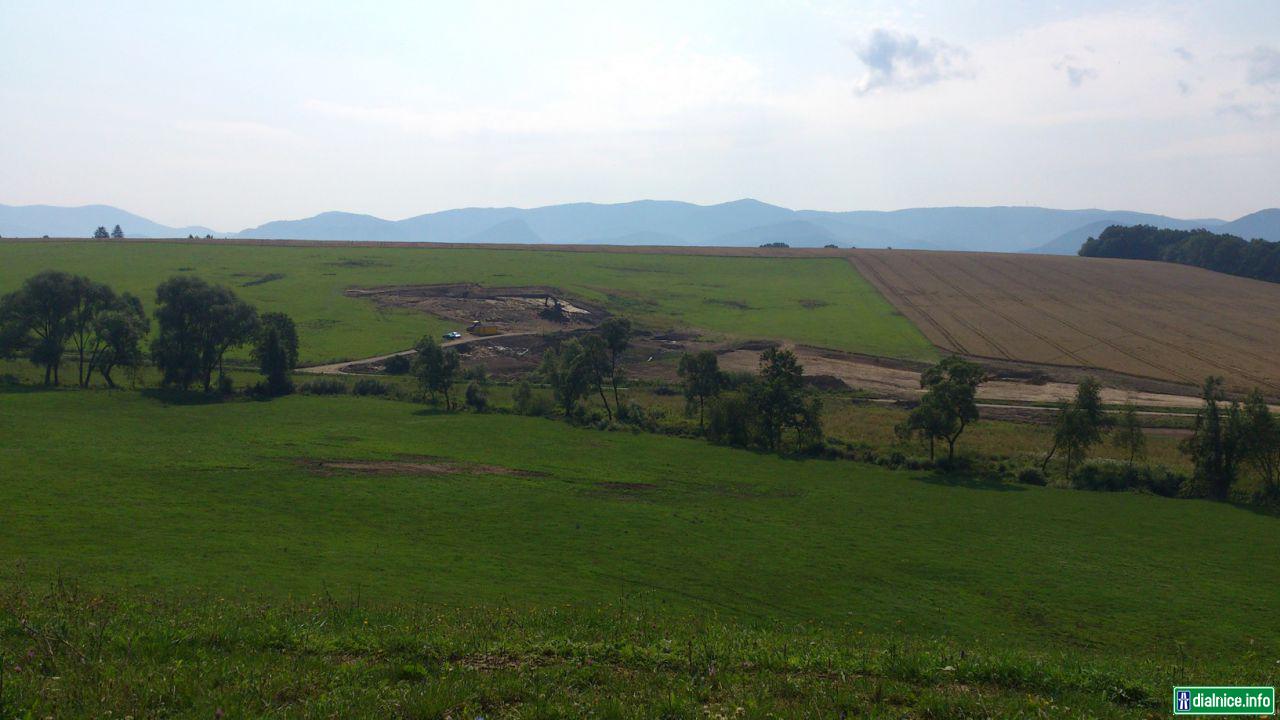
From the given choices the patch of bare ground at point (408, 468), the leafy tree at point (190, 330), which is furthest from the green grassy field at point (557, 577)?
the leafy tree at point (190, 330)

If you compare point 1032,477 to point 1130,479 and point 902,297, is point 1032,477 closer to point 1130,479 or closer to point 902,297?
point 1130,479

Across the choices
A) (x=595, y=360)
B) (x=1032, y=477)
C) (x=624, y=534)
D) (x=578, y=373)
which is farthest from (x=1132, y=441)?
(x=578, y=373)

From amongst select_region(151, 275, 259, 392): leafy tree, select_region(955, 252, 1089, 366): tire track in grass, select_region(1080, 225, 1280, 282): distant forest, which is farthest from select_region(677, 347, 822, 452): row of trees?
select_region(1080, 225, 1280, 282): distant forest

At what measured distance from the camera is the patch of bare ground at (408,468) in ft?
143

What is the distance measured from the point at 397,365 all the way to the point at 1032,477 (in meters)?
64.1

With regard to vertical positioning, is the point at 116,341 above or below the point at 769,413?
above

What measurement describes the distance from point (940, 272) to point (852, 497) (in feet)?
393

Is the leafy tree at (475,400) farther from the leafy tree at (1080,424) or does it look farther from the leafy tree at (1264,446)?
the leafy tree at (1264,446)

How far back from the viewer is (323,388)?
233 feet

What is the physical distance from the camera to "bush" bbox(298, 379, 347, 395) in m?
70.2

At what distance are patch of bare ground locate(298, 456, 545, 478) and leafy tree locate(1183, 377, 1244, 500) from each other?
41.6 meters

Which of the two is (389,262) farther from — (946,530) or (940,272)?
(946,530)

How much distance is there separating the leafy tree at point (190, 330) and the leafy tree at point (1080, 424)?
7013 cm

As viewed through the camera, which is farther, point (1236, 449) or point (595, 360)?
point (595, 360)
